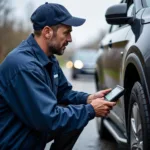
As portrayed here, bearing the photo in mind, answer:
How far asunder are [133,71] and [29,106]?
1.13 meters

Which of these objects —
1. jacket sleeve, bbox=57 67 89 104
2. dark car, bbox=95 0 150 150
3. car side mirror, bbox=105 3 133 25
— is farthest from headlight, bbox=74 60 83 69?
jacket sleeve, bbox=57 67 89 104

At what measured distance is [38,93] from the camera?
2.68 m

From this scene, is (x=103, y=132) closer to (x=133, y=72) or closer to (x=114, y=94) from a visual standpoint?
(x=133, y=72)

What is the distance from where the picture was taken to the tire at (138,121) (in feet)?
A: 9.70

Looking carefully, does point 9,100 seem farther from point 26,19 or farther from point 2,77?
point 26,19

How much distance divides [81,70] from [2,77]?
1703 cm

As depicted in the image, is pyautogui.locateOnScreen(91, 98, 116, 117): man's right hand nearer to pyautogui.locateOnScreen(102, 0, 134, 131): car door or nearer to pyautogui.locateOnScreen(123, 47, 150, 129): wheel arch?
pyautogui.locateOnScreen(123, 47, 150, 129): wheel arch

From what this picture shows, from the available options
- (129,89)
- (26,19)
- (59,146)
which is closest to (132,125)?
(129,89)

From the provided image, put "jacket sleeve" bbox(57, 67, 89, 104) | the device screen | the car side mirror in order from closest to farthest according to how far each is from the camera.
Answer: the device screen, "jacket sleeve" bbox(57, 67, 89, 104), the car side mirror

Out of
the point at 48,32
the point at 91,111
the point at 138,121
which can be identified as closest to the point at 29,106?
the point at 91,111

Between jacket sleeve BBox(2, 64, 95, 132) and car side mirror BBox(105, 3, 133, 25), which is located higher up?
car side mirror BBox(105, 3, 133, 25)

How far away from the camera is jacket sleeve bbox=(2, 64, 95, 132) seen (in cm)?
266

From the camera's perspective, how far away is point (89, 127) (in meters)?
6.72

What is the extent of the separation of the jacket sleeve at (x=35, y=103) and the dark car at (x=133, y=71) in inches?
19.5
